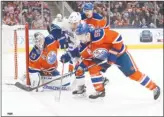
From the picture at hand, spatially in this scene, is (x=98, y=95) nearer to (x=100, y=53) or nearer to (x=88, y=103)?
(x=88, y=103)

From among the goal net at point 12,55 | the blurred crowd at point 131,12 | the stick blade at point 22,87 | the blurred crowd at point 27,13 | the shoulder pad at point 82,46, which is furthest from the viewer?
the blurred crowd at point 131,12

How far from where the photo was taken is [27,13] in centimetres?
805

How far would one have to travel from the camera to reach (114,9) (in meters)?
8.55

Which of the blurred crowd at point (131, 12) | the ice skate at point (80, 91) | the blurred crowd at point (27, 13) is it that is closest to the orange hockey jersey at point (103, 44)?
the ice skate at point (80, 91)

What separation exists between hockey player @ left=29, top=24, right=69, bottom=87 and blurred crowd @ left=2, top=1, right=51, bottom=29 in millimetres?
3953

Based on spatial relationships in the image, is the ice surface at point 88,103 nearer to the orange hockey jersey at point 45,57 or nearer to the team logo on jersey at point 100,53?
the orange hockey jersey at point 45,57

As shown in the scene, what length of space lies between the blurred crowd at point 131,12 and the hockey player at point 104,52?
15.8 feet

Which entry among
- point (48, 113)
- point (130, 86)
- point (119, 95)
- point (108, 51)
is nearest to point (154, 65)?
point (130, 86)

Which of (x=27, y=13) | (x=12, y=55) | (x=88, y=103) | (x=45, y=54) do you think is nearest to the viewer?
(x=88, y=103)

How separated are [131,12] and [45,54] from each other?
5.06 meters

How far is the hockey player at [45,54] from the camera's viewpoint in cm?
373

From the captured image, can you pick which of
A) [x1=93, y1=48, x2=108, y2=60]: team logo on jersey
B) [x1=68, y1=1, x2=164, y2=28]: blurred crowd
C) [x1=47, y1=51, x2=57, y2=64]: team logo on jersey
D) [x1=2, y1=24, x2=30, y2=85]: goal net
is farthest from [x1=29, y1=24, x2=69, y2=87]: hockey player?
[x1=68, y1=1, x2=164, y2=28]: blurred crowd

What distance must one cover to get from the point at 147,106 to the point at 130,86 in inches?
34.1

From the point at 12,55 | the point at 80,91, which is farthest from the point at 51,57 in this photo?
the point at 12,55
